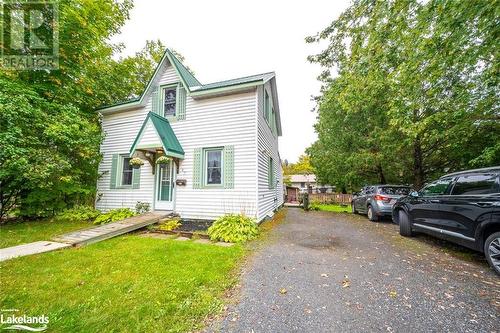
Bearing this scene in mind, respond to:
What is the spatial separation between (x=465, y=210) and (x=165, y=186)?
9.45m

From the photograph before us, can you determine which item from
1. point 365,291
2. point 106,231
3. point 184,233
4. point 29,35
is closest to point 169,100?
point 29,35

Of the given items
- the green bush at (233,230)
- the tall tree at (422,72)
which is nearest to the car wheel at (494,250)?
the tall tree at (422,72)

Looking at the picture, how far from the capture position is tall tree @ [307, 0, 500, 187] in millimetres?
4375

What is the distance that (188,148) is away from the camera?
328 inches

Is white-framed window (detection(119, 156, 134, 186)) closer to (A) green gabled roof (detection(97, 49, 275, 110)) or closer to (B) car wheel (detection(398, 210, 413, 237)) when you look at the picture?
(A) green gabled roof (detection(97, 49, 275, 110))

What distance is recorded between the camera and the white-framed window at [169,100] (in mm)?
8930

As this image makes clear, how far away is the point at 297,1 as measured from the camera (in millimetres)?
5512

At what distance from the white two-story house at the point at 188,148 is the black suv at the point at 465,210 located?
5.03m

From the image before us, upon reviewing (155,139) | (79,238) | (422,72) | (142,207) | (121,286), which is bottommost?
(121,286)

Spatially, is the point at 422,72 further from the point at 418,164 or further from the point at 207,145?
the point at 418,164

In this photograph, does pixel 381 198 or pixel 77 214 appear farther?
pixel 381 198

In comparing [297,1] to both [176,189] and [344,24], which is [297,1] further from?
[176,189]

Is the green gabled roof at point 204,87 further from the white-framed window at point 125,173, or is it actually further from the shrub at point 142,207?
the shrub at point 142,207

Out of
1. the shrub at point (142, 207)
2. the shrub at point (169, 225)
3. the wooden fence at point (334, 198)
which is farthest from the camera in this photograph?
the wooden fence at point (334, 198)
